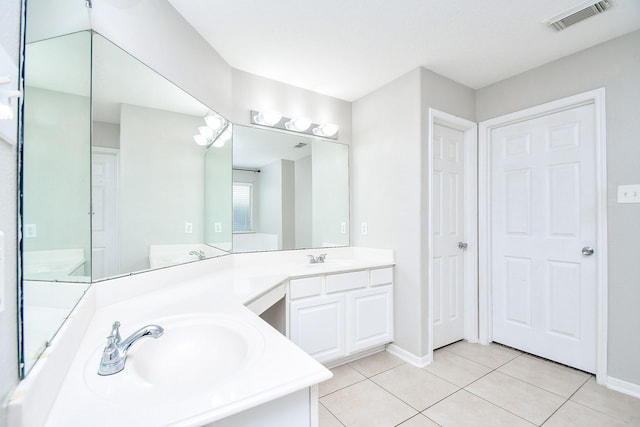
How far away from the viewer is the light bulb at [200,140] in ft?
5.86

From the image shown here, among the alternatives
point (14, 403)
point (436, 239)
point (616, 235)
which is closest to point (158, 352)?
point (14, 403)

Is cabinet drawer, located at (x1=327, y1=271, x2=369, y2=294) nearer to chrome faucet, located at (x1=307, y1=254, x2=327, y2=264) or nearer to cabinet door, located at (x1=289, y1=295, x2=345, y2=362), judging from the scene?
cabinet door, located at (x1=289, y1=295, x2=345, y2=362)

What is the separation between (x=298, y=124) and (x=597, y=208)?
235 cm

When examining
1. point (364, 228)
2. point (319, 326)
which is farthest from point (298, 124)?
point (319, 326)

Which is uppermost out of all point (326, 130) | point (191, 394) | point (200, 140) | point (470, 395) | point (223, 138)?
point (326, 130)

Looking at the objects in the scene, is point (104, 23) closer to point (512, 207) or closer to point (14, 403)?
point (14, 403)

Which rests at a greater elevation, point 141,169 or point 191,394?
point 141,169

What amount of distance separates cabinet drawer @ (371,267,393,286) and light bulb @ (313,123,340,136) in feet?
4.44

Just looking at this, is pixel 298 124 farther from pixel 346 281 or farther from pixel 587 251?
pixel 587 251

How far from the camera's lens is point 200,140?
1830 mm

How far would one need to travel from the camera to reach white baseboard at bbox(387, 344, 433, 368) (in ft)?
7.26

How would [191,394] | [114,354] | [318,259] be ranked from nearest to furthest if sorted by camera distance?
[191,394]
[114,354]
[318,259]

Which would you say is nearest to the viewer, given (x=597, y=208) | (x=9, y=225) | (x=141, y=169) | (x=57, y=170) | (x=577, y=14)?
(x=9, y=225)

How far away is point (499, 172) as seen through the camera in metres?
2.57
